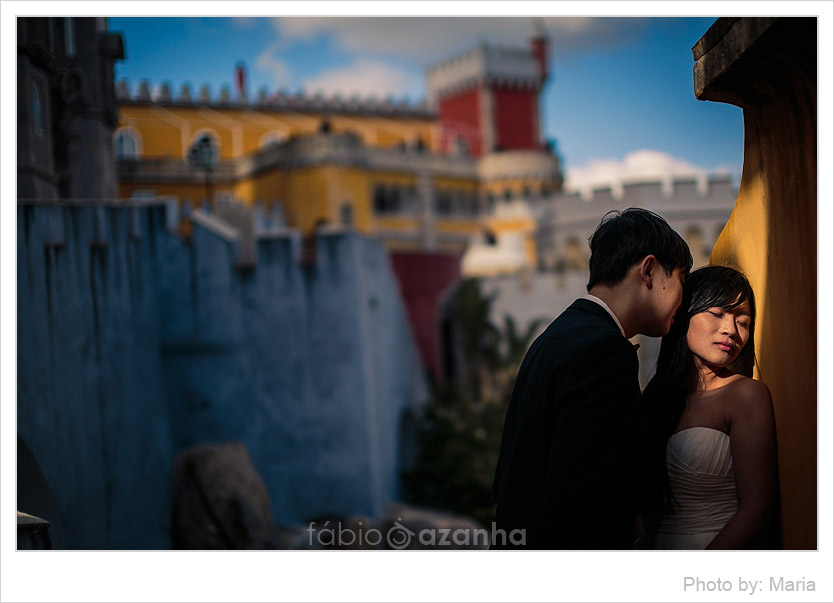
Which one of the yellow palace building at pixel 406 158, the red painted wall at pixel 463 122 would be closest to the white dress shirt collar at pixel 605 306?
the yellow palace building at pixel 406 158

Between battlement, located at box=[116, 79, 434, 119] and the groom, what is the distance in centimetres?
380

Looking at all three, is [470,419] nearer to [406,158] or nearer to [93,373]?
[93,373]

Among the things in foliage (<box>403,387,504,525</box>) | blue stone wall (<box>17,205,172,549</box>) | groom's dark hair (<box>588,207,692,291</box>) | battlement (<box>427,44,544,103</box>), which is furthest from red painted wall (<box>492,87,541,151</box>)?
groom's dark hair (<box>588,207,692,291</box>)

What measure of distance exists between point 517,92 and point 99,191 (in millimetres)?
14018

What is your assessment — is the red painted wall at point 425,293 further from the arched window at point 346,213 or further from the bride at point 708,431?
the bride at point 708,431

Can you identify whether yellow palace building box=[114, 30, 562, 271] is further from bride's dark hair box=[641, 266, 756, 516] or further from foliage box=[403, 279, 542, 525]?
bride's dark hair box=[641, 266, 756, 516]

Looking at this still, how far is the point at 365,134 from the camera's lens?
1608 centimetres

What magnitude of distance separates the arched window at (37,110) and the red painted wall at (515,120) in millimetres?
14416

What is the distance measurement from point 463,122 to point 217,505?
14.0 meters

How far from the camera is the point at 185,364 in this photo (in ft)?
21.0

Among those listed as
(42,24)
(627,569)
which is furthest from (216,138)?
(627,569)

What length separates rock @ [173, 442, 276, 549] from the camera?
208 inches
